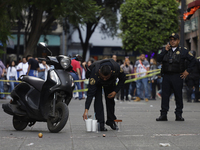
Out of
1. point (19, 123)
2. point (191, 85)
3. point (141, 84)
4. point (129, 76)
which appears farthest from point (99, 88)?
point (129, 76)

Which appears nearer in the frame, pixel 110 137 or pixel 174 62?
pixel 110 137

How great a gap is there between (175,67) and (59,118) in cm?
345

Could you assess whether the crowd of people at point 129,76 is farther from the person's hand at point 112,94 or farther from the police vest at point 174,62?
the person's hand at point 112,94

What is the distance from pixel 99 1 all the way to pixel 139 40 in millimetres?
4296

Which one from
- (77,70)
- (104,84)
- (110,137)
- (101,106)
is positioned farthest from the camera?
(77,70)

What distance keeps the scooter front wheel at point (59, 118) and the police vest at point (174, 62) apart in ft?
10.7

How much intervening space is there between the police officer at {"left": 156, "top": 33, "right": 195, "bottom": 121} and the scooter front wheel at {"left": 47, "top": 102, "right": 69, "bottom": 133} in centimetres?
311

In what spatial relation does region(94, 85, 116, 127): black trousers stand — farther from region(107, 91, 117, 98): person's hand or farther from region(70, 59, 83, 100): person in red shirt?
region(70, 59, 83, 100): person in red shirt

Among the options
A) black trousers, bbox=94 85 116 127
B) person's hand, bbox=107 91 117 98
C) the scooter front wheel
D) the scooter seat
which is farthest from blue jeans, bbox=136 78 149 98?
the scooter front wheel

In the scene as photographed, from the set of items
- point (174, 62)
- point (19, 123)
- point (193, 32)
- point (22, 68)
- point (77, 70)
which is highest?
point (193, 32)

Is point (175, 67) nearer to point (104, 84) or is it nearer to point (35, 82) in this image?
point (104, 84)

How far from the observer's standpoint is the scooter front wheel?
7.40 metres

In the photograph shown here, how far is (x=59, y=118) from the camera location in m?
7.54

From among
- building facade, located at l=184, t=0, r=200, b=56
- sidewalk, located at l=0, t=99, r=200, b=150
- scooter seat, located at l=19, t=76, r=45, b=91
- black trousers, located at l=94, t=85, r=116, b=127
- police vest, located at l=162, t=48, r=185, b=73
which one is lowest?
sidewalk, located at l=0, t=99, r=200, b=150
